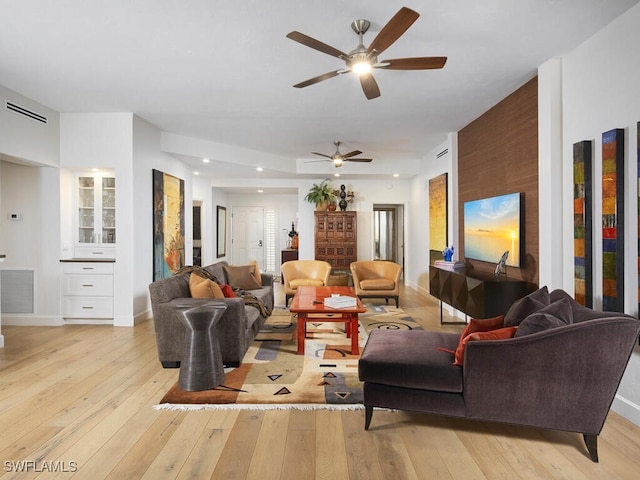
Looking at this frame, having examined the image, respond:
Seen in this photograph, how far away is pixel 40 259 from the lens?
500cm

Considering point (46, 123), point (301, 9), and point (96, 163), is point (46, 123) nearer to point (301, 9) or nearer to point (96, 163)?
point (96, 163)

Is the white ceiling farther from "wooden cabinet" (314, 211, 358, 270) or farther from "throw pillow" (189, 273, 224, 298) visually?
"wooden cabinet" (314, 211, 358, 270)

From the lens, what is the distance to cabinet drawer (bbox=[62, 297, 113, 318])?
5.05m

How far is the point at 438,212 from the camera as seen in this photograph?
6617mm

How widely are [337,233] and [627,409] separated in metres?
6.29

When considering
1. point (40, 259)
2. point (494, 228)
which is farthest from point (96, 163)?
point (494, 228)

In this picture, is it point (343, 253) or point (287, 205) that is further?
point (287, 205)

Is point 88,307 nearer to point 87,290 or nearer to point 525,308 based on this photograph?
point 87,290

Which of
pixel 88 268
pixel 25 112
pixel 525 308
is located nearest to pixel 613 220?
pixel 525 308

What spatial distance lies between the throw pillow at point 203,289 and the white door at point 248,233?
6.90m

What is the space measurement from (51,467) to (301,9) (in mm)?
3003

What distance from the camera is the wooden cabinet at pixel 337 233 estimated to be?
8523 mm

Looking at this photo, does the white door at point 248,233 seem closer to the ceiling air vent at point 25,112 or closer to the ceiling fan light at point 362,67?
the ceiling air vent at point 25,112

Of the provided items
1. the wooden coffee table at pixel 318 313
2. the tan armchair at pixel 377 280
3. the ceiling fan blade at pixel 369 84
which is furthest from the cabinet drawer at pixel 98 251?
the ceiling fan blade at pixel 369 84
